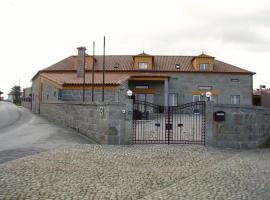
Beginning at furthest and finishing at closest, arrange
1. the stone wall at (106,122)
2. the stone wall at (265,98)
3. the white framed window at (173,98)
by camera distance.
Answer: the stone wall at (265,98) < the white framed window at (173,98) < the stone wall at (106,122)

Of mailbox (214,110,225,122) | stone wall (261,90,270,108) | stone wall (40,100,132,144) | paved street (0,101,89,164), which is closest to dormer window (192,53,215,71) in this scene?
stone wall (261,90,270,108)

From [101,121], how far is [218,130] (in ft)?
15.5

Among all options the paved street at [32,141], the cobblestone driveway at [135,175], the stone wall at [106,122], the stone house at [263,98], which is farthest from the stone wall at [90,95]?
the stone house at [263,98]

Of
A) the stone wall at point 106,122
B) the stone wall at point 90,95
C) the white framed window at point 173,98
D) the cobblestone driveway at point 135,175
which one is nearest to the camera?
the cobblestone driveway at point 135,175

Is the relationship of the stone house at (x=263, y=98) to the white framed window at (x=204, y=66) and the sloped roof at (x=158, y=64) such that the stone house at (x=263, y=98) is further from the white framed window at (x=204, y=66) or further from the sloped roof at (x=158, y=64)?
the white framed window at (x=204, y=66)

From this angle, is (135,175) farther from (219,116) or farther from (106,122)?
(219,116)

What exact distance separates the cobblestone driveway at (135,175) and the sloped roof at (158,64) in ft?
102

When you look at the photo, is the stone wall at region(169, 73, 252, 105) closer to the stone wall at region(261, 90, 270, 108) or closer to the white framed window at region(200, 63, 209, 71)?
the white framed window at region(200, 63, 209, 71)

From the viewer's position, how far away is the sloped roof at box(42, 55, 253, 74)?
42.8 m

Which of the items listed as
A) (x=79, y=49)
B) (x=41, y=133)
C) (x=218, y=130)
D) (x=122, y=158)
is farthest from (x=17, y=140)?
(x=79, y=49)

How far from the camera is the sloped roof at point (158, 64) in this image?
42781 millimetres

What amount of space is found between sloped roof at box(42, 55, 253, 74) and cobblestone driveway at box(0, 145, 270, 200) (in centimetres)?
3118

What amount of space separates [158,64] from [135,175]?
36497mm

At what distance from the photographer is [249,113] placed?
14086 millimetres
